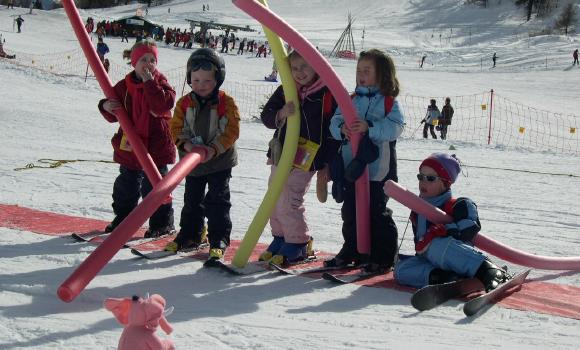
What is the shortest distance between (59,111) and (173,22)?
6186cm

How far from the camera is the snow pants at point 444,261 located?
4633 millimetres

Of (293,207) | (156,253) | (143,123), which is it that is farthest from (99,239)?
(293,207)

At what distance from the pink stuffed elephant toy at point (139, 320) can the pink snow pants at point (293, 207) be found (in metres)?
2.47

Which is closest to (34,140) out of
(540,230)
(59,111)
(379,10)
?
(59,111)

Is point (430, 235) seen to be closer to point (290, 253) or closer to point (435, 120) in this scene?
point (290, 253)

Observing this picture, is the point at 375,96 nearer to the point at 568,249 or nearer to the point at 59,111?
the point at 568,249

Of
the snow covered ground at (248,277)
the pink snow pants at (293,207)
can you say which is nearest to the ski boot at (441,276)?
the snow covered ground at (248,277)

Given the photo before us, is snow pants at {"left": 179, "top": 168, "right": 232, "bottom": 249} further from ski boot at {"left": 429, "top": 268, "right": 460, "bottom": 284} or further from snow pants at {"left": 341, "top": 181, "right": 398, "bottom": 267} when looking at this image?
ski boot at {"left": 429, "top": 268, "right": 460, "bottom": 284}

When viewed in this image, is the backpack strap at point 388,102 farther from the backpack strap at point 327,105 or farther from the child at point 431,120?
the child at point 431,120

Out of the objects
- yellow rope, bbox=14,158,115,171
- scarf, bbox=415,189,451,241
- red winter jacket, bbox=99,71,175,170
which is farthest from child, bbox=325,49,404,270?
yellow rope, bbox=14,158,115,171

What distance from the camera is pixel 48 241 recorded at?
5621 millimetres

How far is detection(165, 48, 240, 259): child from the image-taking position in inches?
203

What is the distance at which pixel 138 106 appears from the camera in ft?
18.3

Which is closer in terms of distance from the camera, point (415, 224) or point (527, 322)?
point (527, 322)
